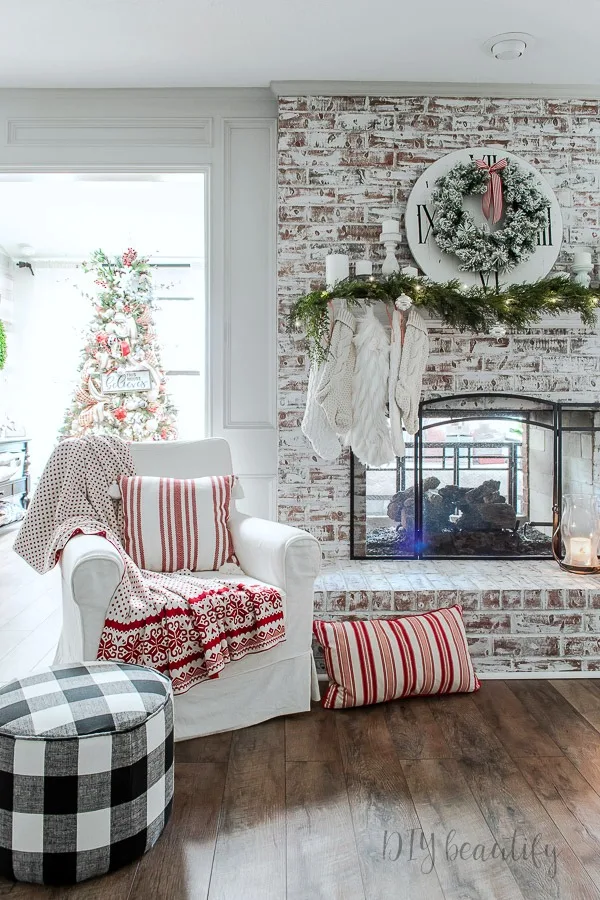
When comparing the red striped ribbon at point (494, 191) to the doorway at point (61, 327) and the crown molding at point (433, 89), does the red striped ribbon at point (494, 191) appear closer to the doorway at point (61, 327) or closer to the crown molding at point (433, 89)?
the crown molding at point (433, 89)

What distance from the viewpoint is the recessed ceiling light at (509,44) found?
9.78ft

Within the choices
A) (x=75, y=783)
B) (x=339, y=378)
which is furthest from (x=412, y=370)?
(x=75, y=783)

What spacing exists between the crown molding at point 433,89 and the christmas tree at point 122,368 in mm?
3073

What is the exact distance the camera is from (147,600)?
7.58 ft

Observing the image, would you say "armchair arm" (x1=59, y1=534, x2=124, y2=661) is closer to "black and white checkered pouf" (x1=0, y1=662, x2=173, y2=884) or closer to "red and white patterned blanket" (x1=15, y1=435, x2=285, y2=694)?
"red and white patterned blanket" (x1=15, y1=435, x2=285, y2=694)

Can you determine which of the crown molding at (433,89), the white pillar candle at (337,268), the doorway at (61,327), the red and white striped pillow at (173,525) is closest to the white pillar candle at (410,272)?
the white pillar candle at (337,268)

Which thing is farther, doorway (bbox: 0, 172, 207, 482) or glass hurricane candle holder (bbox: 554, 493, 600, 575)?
doorway (bbox: 0, 172, 207, 482)

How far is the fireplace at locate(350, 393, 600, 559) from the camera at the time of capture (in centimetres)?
348

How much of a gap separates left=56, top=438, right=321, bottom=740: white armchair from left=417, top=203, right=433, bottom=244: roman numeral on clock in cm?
159

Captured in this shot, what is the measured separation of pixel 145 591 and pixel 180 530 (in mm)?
455

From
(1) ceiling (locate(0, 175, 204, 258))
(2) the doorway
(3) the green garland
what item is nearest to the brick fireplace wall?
(1) ceiling (locate(0, 175, 204, 258))

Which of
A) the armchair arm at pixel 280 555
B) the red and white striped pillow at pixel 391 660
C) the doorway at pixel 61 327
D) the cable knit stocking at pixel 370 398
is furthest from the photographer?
the doorway at pixel 61 327

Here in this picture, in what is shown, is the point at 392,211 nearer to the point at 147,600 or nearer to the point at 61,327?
the point at 147,600

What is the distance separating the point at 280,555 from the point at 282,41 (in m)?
2.14
